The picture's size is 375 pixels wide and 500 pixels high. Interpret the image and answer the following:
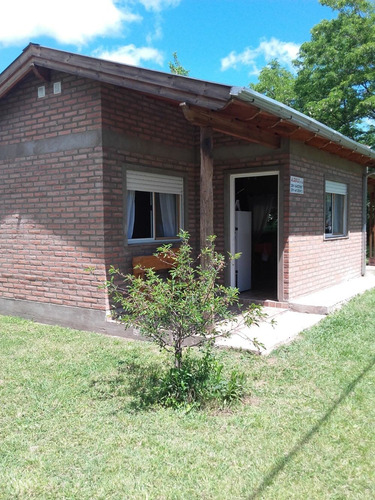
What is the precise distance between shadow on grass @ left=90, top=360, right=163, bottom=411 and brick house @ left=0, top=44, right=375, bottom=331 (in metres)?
1.71

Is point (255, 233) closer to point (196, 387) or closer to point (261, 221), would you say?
point (261, 221)

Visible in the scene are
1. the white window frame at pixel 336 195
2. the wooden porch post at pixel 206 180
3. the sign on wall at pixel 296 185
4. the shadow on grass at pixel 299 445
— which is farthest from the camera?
the white window frame at pixel 336 195

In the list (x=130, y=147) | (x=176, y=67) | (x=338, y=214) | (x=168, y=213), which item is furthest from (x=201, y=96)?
(x=176, y=67)

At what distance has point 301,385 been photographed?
4.39 meters

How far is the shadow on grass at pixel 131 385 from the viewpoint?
4074mm

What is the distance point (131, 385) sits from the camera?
449 cm

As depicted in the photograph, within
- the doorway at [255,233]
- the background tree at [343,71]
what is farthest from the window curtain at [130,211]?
the background tree at [343,71]

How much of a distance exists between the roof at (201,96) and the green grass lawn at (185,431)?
3036 mm

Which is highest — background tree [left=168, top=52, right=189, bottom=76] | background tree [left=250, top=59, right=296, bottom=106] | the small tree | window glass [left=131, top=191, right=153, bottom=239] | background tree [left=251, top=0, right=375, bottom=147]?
background tree [left=168, top=52, right=189, bottom=76]

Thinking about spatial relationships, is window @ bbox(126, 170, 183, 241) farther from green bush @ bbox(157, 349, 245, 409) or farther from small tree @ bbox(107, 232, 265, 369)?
green bush @ bbox(157, 349, 245, 409)

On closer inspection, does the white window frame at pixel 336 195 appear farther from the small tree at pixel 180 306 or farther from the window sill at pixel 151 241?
the small tree at pixel 180 306

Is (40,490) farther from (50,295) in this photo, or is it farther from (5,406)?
(50,295)

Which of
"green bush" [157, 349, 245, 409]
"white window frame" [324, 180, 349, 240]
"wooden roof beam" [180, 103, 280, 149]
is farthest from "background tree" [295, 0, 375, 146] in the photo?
"green bush" [157, 349, 245, 409]

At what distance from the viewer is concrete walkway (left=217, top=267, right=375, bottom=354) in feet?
18.7
